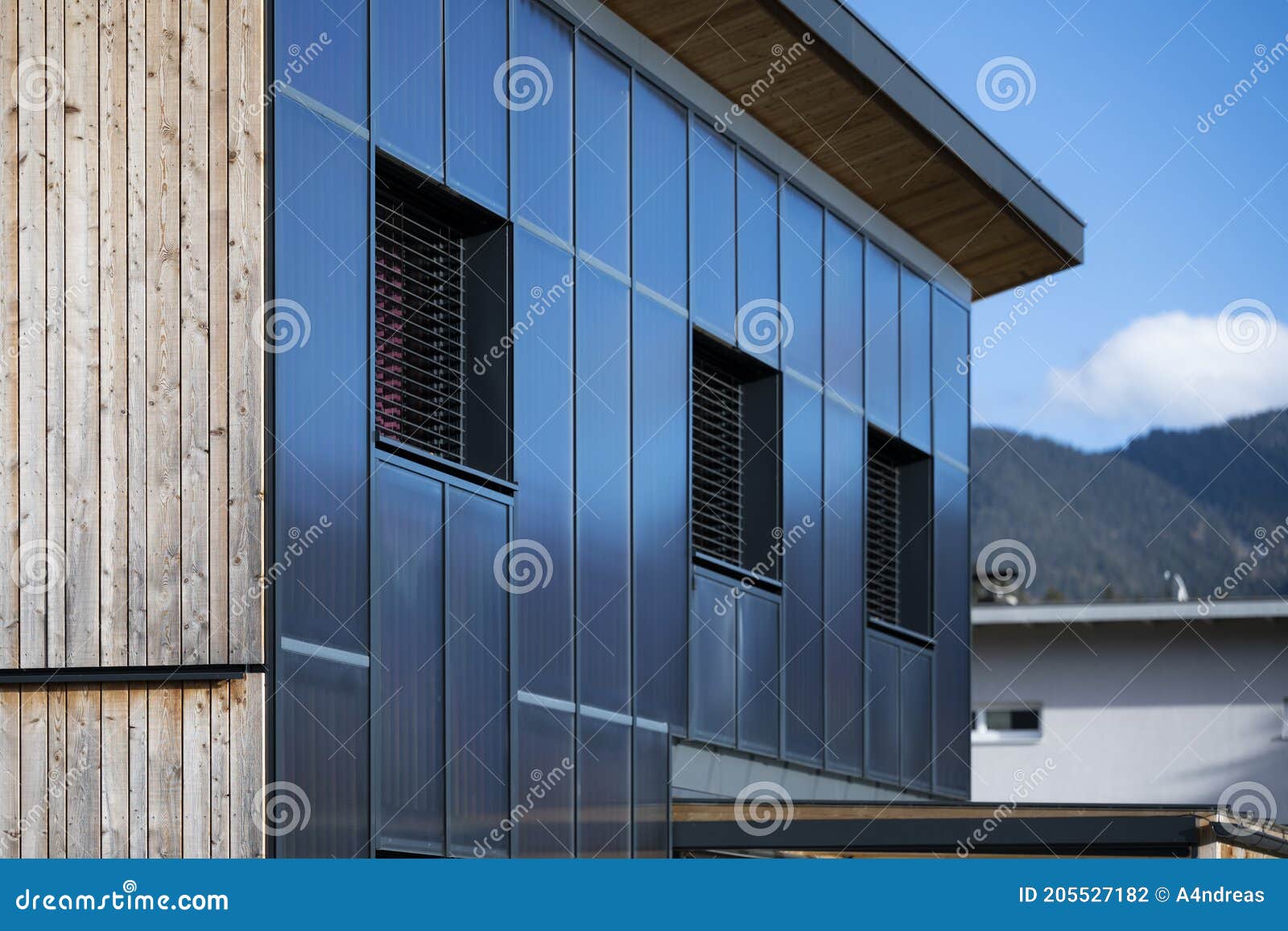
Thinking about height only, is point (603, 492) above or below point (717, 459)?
below

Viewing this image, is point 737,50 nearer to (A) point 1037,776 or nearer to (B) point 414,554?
(B) point 414,554

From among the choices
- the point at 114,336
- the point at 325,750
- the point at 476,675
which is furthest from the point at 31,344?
the point at 476,675

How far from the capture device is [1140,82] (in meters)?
64.3

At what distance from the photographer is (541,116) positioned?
13.1 m

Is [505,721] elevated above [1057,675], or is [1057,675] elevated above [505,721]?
[1057,675]

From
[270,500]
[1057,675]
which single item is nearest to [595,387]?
[270,500]

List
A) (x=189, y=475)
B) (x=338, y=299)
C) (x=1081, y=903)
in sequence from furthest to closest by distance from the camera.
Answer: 1. (x=338, y=299)
2. (x=189, y=475)
3. (x=1081, y=903)

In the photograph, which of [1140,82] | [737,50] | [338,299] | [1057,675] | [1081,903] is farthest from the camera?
[1140,82]

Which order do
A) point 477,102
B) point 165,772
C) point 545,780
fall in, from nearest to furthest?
point 165,772
point 477,102
point 545,780

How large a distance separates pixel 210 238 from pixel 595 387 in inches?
168

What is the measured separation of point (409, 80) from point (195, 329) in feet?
8.72

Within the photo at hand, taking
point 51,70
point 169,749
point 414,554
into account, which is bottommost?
point 169,749

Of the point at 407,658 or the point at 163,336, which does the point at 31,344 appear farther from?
the point at 407,658

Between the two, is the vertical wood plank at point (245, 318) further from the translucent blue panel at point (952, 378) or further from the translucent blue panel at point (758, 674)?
the translucent blue panel at point (952, 378)
